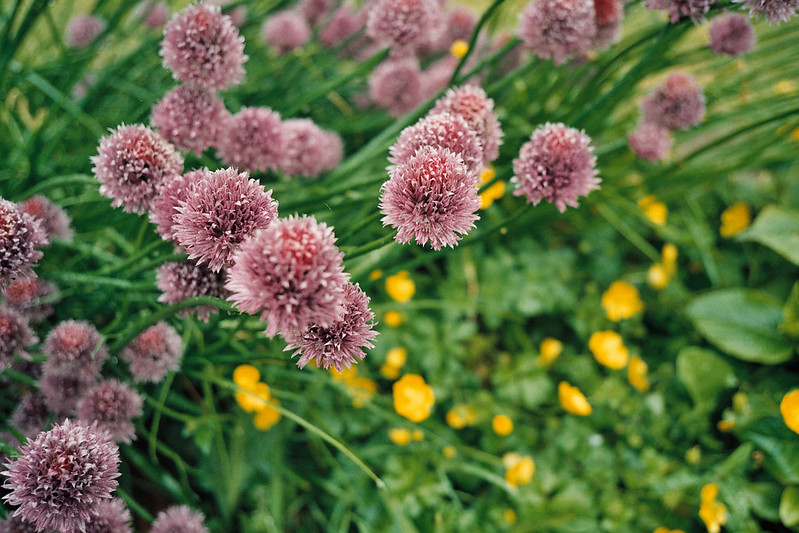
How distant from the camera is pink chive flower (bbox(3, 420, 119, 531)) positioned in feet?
2.03

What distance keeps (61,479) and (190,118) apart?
1.68 ft

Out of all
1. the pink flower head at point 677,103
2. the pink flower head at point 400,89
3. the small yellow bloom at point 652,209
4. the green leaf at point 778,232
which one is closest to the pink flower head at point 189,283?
the pink flower head at point 400,89

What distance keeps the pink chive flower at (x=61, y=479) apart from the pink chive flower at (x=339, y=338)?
0.28 metres

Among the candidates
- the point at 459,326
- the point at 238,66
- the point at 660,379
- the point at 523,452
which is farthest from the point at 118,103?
the point at 660,379

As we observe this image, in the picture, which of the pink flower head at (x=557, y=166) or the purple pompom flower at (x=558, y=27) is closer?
the pink flower head at (x=557, y=166)

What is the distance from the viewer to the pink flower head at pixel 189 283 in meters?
Answer: 0.73

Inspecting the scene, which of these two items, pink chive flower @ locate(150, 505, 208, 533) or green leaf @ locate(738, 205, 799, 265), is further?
green leaf @ locate(738, 205, 799, 265)

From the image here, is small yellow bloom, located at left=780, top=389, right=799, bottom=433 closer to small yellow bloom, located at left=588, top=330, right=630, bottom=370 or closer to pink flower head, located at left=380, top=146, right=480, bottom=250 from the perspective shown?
small yellow bloom, located at left=588, top=330, right=630, bottom=370

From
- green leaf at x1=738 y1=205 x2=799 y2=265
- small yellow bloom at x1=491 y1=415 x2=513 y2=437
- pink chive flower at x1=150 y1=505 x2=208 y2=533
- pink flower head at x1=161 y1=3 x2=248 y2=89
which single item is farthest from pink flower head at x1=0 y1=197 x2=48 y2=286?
green leaf at x1=738 y1=205 x2=799 y2=265

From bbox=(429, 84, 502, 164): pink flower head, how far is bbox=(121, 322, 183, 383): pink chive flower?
547 mm

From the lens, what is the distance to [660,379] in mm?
1437

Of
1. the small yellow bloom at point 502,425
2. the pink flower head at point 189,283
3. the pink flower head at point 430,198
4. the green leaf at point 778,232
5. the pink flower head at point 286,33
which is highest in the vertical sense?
the pink flower head at point 286,33

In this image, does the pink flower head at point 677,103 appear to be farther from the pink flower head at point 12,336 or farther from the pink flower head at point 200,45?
the pink flower head at point 12,336

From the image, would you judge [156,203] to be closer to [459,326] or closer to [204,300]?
[204,300]
